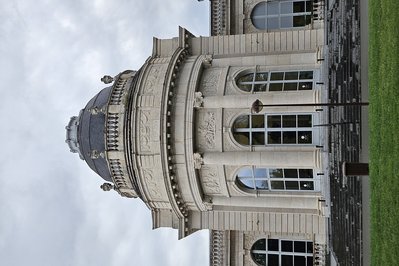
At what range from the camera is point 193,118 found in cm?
3303

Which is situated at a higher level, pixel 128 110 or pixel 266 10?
pixel 266 10

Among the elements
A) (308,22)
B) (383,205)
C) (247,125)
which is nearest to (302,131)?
(247,125)

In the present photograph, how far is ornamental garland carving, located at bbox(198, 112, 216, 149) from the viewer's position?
32844 mm

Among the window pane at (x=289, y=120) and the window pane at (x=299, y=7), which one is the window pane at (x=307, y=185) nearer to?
the window pane at (x=289, y=120)

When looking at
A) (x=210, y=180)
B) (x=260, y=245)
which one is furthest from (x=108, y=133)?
(x=260, y=245)

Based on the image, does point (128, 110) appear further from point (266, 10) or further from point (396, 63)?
point (396, 63)

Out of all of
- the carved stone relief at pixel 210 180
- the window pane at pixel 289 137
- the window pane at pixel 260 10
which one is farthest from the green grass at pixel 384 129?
the window pane at pixel 260 10

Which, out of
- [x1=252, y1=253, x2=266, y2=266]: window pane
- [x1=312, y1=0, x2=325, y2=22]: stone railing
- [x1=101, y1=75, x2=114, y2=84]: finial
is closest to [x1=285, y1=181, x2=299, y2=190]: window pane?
[x1=252, y1=253, x2=266, y2=266]: window pane

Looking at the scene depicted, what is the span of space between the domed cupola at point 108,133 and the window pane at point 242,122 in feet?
20.8

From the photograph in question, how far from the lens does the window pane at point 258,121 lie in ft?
105

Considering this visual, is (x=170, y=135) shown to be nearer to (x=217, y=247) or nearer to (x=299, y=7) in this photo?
(x=217, y=247)

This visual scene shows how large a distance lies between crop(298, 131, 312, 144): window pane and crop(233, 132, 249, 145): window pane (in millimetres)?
2747

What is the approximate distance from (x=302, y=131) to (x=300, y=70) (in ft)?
11.1

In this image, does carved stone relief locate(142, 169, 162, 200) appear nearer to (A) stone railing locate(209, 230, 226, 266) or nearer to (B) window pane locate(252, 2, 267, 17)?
(A) stone railing locate(209, 230, 226, 266)
